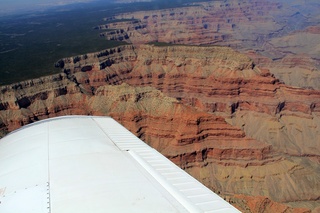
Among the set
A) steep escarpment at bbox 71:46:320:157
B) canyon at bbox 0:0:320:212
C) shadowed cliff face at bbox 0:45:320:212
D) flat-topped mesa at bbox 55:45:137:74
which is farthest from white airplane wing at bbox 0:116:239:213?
flat-topped mesa at bbox 55:45:137:74

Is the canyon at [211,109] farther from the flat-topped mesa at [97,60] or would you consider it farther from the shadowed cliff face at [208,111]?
the flat-topped mesa at [97,60]

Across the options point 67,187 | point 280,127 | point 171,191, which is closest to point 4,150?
point 67,187

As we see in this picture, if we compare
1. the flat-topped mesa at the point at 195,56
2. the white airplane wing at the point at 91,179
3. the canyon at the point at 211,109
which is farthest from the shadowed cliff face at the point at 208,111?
the white airplane wing at the point at 91,179

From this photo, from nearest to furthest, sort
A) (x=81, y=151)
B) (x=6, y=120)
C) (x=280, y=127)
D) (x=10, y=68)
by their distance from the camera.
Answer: (x=81, y=151) → (x=6, y=120) → (x=280, y=127) → (x=10, y=68)

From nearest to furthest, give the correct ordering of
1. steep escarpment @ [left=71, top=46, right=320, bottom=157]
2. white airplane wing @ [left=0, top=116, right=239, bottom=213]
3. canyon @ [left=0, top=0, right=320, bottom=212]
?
white airplane wing @ [left=0, top=116, right=239, bottom=213], canyon @ [left=0, top=0, right=320, bottom=212], steep escarpment @ [left=71, top=46, right=320, bottom=157]

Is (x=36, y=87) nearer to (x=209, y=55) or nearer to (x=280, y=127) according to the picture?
(x=209, y=55)

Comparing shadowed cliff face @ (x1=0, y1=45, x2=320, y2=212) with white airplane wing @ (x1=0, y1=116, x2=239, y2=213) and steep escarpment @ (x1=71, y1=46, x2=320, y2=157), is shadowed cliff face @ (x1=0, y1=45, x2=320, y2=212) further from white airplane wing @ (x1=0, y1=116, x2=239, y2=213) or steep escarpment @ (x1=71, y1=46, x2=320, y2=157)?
white airplane wing @ (x1=0, y1=116, x2=239, y2=213)
